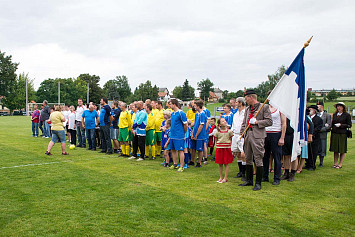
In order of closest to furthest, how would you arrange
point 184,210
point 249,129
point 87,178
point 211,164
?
point 184,210, point 249,129, point 87,178, point 211,164

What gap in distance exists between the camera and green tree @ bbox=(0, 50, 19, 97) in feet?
228

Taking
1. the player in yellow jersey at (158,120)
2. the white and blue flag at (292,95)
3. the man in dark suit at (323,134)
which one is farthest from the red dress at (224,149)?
the man in dark suit at (323,134)

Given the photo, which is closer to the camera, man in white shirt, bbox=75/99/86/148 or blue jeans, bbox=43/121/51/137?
man in white shirt, bbox=75/99/86/148

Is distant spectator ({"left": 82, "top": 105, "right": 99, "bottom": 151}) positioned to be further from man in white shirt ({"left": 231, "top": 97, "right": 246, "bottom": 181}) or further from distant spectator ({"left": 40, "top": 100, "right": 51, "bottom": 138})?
man in white shirt ({"left": 231, "top": 97, "right": 246, "bottom": 181})

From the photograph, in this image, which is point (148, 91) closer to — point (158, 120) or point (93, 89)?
point (93, 89)

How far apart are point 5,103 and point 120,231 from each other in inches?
3056

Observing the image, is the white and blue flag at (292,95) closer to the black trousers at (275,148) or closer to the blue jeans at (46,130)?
the black trousers at (275,148)

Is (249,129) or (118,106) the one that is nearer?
(249,129)

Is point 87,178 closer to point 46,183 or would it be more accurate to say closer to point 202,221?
point 46,183

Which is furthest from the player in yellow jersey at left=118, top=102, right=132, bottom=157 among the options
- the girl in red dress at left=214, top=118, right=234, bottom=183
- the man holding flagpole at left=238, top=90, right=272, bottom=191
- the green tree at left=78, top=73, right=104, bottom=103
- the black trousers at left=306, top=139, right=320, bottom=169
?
the green tree at left=78, top=73, right=104, bottom=103

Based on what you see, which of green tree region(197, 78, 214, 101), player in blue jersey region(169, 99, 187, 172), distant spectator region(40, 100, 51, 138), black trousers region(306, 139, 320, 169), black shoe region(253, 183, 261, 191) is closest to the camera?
black shoe region(253, 183, 261, 191)

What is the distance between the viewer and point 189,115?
11.2 m

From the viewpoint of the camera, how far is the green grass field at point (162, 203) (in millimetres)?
4332

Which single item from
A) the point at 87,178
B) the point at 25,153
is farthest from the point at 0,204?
the point at 25,153
